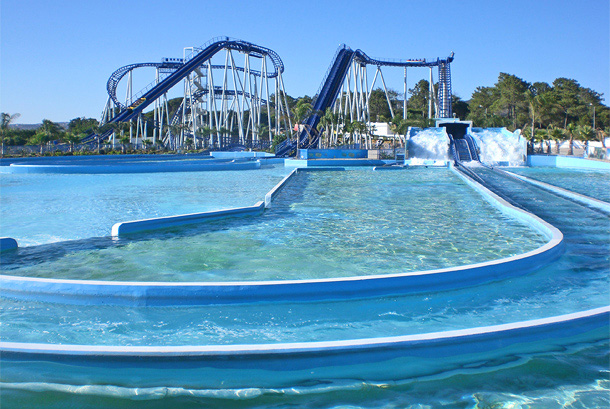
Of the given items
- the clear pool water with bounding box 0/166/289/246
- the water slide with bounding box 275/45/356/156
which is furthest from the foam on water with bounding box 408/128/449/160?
the clear pool water with bounding box 0/166/289/246

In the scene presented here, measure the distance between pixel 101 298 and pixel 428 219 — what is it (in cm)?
521

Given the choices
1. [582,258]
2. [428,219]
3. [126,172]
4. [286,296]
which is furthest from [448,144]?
[286,296]

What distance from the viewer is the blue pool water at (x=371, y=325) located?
2.54m

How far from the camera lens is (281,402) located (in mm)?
2512

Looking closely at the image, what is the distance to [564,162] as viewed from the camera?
75.9 ft

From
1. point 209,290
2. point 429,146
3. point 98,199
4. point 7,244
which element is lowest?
point 209,290

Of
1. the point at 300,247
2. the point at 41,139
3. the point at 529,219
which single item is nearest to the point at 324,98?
the point at 41,139

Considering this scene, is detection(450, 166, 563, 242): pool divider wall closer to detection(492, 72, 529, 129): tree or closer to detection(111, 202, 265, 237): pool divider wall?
detection(111, 202, 265, 237): pool divider wall

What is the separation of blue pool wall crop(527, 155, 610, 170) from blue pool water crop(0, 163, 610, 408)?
1566 cm

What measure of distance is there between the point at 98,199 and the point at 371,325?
8.42m

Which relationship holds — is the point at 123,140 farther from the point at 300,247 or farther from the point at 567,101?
the point at 567,101

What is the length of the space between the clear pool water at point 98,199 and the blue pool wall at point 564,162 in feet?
43.1

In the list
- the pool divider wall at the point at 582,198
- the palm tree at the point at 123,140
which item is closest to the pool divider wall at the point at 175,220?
the pool divider wall at the point at 582,198

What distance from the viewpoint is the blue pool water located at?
8.33ft
